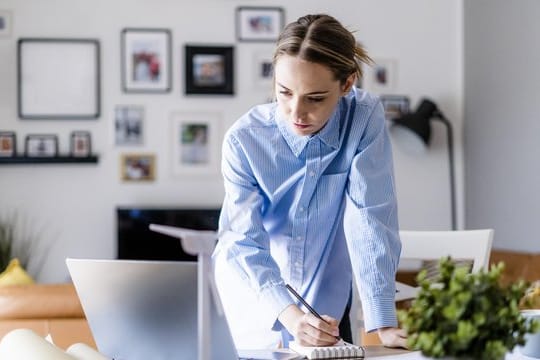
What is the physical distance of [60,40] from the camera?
18.8 feet

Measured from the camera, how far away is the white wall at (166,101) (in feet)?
18.8

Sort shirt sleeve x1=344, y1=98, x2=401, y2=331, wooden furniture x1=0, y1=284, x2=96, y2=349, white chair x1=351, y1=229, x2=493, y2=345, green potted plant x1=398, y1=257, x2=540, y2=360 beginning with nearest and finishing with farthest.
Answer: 1. green potted plant x1=398, y1=257, x2=540, y2=360
2. shirt sleeve x1=344, y1=98, x2=401, y2=331
3. white chair x1=351, y1=229, x2=493, y2=345
4. wooden furniture x1=0, y1=284, x2=96, y2=349

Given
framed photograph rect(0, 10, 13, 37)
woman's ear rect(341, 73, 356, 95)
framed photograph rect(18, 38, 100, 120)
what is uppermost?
framed photograph rect(0, 10, 13, 37)

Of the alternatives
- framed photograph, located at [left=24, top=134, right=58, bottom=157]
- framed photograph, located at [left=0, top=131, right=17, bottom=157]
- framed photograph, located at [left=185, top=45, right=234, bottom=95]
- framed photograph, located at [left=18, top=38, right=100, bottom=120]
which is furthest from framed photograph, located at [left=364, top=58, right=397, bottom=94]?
framed photograph, located at [left=0, top=131, right=17, bottom=157]

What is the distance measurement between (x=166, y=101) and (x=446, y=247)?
3.83 m

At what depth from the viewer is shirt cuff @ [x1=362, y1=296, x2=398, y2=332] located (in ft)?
5.48

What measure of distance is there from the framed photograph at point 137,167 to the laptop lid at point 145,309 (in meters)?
4.46

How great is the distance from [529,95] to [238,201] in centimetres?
360

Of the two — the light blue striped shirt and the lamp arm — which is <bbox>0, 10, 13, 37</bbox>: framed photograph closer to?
the lamp arm

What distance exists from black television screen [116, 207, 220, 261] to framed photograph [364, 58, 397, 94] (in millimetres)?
1403

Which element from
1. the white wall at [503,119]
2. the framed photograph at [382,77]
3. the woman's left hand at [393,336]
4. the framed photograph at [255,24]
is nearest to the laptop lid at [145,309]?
the woman's left hand at [393,336]

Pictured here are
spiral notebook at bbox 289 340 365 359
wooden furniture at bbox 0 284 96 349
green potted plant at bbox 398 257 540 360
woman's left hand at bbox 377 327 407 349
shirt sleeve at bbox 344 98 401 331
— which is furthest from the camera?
wooden furniture at bbox 0 284 96 349

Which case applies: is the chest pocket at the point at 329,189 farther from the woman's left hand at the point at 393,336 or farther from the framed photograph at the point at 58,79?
the framed photograph at the point at 58,79

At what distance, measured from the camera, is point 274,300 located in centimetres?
161
